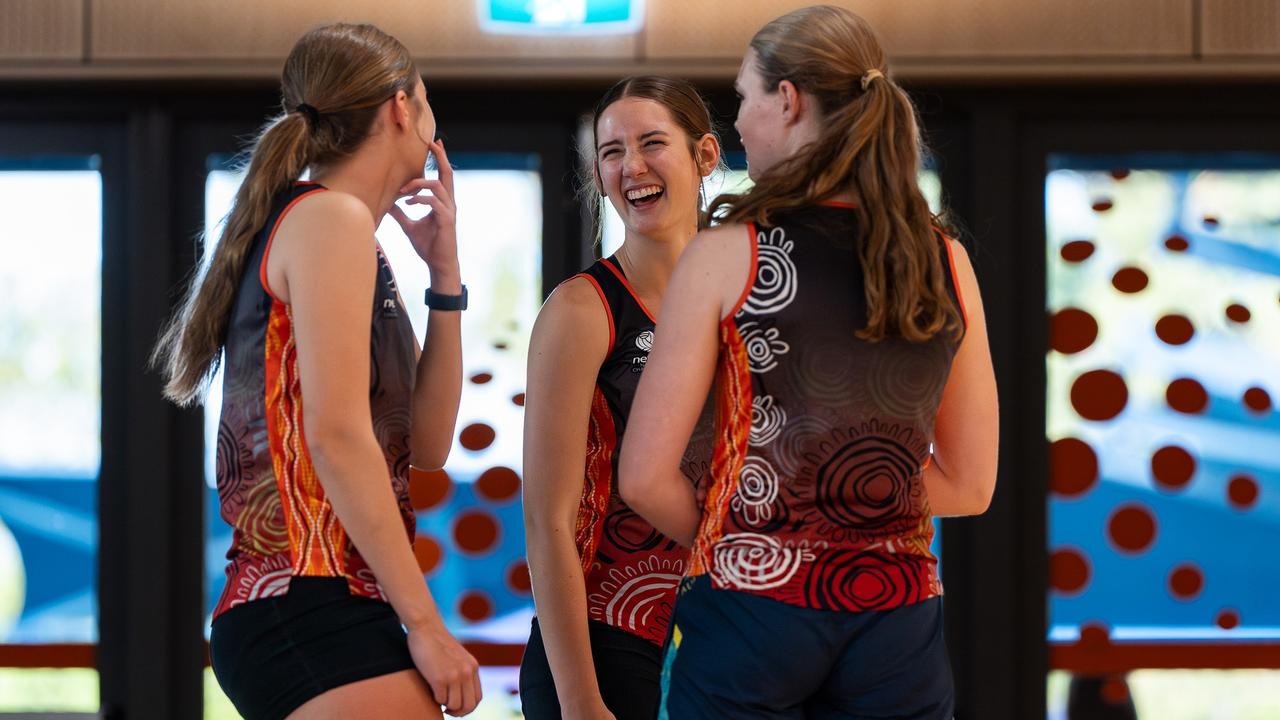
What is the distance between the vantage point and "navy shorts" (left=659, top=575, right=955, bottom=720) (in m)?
1.22

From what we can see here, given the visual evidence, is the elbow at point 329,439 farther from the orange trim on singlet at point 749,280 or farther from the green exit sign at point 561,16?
the green exit sign at point 561,16

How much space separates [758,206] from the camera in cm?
130

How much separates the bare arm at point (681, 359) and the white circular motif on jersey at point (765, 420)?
7 cm

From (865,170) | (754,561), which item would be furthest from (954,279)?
(754,561)

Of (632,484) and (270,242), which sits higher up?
(270,242)

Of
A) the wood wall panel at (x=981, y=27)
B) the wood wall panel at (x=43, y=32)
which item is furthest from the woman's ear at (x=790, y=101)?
the wood wall panel at (x=43, y=32)

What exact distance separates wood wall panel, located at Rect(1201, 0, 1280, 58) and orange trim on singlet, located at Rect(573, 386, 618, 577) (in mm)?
2307

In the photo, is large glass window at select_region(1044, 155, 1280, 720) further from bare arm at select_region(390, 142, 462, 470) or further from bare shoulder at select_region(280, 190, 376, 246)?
bare shoulder at select_region(280, 190, 376, 246)

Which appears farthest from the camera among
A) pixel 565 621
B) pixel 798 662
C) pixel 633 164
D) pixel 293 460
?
pixel 633 164

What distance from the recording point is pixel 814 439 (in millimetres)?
1243

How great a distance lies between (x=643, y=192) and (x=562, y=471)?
1.54 ft

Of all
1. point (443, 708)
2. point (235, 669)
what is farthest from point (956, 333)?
point (235, 669)

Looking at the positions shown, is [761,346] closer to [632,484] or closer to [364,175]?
[632,484]

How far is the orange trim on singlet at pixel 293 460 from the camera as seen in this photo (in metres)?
1.33
